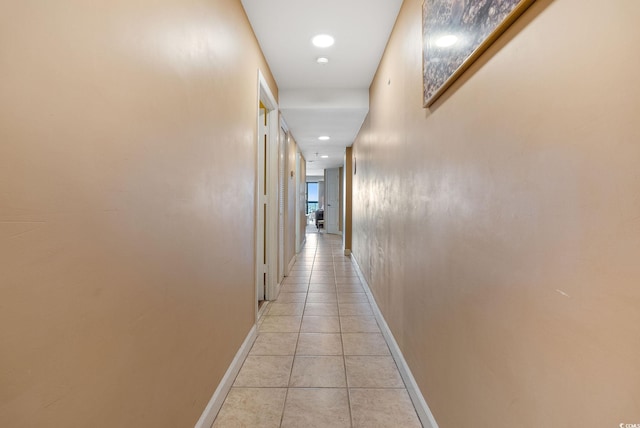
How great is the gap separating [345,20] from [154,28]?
5.37ft

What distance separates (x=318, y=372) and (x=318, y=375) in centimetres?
3

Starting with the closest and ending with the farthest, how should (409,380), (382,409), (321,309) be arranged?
(382,409) < (409,380) < (321,309)

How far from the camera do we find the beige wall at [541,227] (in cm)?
52

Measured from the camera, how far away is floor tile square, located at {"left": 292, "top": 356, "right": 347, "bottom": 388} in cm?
188

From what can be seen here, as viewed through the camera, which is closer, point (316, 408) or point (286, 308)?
point (316, 408)

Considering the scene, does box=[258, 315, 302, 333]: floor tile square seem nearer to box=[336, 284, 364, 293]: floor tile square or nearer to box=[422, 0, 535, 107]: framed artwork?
box=[336, 284, 364, 293]: floor tile square

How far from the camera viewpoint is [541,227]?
27.5 inches

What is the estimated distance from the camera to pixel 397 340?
2.12 meters

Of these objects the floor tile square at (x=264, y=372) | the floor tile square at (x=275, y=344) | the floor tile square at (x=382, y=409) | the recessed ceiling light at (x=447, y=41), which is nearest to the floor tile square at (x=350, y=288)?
the floor tile square at (x=275, y=344)

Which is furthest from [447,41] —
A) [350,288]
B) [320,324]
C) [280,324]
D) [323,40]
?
[350,288]

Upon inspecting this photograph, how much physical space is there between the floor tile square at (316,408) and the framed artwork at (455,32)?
166 cm

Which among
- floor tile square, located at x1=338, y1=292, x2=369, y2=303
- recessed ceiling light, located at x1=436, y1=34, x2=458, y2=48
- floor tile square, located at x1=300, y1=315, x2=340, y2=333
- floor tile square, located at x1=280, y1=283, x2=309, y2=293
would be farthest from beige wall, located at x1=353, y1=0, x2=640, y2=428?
floor tile square, located at x1=280, y1=283, x2=309, y2=293

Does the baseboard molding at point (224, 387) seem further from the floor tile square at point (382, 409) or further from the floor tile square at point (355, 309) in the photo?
the floor tile square at point (355, 309)

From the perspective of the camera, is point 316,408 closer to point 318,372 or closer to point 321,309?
point 318,372
